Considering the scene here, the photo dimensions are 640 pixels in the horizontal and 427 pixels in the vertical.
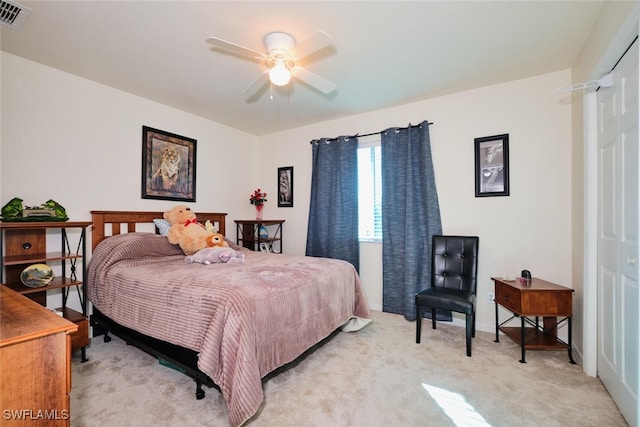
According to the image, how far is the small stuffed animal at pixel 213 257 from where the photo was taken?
2.74 metres

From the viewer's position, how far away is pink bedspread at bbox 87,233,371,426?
1.65 metres

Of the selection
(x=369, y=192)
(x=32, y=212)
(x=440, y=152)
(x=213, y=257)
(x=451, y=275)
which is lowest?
(x=451, y=275)

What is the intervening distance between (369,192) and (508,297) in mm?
1939

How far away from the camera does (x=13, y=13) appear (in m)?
1.94

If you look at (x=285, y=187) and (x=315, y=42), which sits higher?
(x=315, y=42)

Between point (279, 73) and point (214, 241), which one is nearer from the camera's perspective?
point (279, 73)

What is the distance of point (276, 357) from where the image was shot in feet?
6.31

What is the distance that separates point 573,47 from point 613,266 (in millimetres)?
1782

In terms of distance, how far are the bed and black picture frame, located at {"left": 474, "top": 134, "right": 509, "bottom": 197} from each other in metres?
1.69

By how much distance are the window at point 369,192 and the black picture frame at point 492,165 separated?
1142 mm

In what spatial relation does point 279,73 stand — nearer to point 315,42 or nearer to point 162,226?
point 315,42

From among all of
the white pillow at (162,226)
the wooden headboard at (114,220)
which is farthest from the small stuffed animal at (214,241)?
the wooden headboard at (114,220)

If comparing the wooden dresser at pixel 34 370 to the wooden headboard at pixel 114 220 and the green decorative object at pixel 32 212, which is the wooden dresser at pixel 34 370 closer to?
the green decorative object at pixel 32 212

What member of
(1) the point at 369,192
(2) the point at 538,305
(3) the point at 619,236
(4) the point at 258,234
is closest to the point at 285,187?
(4) the point at 258,234
